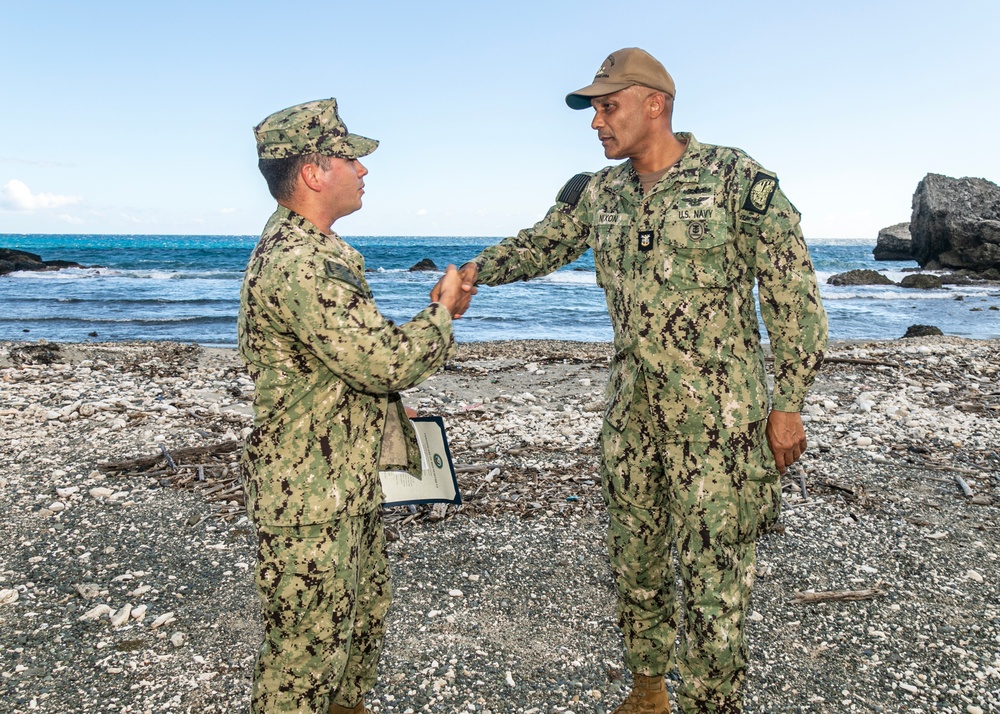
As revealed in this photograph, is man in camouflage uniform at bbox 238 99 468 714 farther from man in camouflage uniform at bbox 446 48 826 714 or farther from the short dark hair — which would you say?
man in camouflage uniform at bbox 446 48 826 714

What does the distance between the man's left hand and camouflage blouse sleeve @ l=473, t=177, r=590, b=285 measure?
4.12 ft

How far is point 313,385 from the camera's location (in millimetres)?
2656

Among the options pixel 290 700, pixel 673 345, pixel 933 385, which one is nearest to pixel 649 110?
pixel 673 345

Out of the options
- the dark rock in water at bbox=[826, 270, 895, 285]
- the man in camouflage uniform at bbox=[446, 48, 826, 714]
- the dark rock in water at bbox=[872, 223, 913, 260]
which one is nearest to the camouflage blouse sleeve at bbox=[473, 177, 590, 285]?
the man in camouflage uniform at bbox=[446, 48, 826, 714]

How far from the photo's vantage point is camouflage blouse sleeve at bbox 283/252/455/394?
246cm

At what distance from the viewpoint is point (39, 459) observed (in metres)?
6.96

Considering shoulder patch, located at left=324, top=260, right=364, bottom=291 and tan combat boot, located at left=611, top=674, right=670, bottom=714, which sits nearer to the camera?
shoulder patch, located at left=324, top=260, right=364, bottom=291

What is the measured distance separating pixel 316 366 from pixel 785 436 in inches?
76.7

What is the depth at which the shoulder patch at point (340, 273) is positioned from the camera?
2502mm

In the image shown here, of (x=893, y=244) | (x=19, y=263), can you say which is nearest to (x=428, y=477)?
(x=19, y=263)

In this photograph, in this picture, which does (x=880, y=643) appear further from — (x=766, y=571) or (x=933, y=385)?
(x=933, y=385)

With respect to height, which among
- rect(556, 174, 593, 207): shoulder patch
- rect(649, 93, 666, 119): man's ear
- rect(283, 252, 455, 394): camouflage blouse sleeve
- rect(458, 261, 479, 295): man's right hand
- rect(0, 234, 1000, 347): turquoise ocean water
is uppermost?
rect(649, 93, 666, 119): man's ear

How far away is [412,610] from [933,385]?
8290mm

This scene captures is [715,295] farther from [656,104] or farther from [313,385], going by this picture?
[313,385]
